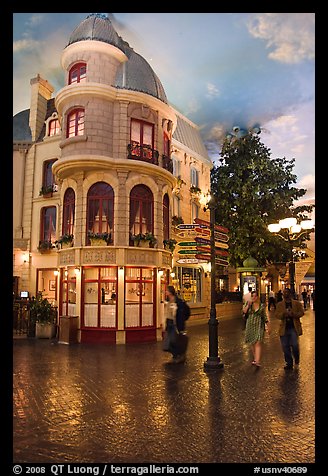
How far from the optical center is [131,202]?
17219 millimetres

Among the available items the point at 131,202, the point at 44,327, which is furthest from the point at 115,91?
the point at 44,327

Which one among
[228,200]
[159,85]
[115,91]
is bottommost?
[228,200]

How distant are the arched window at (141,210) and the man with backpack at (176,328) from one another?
21.4 feet

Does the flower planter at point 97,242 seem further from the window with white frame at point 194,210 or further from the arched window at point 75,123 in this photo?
the window with white frame at point 194,210

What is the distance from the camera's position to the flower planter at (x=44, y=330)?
17.0 metres

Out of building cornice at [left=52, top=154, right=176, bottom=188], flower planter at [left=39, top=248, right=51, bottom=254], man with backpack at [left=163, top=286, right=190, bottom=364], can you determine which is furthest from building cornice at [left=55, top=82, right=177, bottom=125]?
man with backpack at [left=163, top=286, right=190, bottom=364]

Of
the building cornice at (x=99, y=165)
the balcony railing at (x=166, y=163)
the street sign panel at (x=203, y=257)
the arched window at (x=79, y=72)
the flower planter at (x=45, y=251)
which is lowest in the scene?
the street sign panel at (x=203, y=257)

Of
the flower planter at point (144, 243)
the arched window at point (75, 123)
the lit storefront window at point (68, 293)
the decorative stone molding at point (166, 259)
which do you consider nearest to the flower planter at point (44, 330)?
the lit storefront window at point (68, 293)

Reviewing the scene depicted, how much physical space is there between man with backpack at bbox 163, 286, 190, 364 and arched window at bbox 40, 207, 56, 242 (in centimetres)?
1279

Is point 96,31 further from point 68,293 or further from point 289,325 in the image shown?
point 289,325
